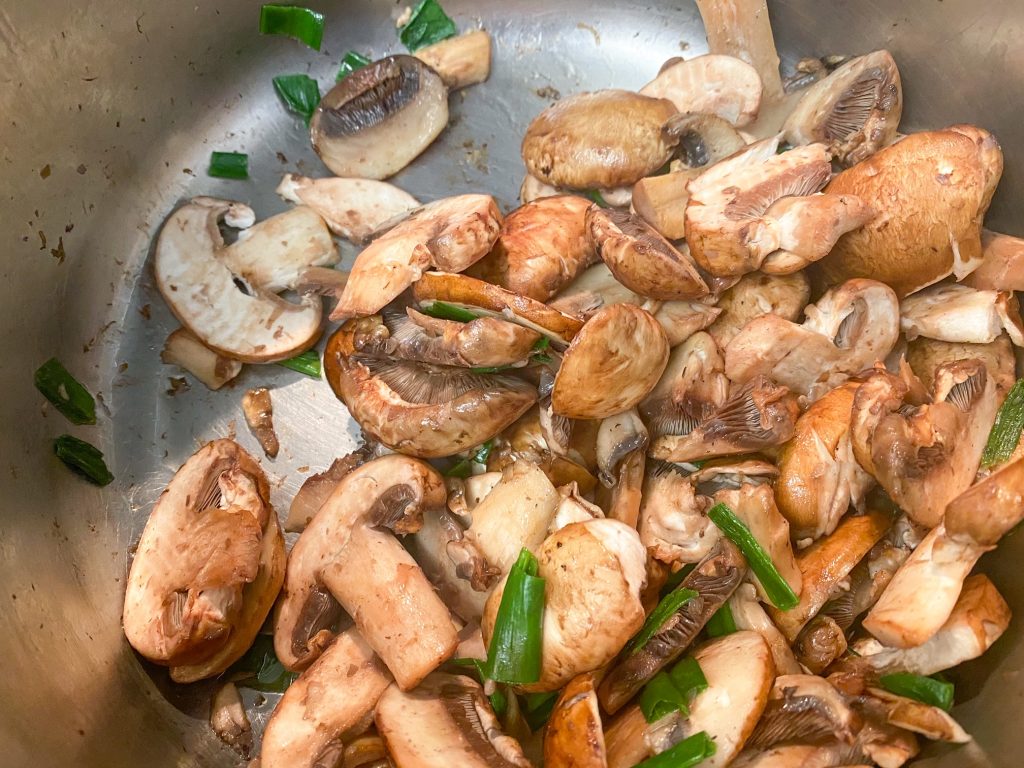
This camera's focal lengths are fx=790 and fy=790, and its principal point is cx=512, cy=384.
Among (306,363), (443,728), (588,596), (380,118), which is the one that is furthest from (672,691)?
(380,118)

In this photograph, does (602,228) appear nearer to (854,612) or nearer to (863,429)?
(863,429)

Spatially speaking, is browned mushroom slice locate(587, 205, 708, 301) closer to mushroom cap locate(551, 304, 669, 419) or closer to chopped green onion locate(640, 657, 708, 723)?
mushroom cap locate(551, 304, 669, 419)

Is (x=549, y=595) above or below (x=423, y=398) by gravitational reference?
below

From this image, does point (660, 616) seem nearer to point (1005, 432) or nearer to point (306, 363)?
point (1005, 432)

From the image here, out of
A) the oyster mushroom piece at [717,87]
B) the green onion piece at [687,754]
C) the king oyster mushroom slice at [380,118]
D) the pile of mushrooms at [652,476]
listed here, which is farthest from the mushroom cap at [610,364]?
the king oyster mushroom slice at [380,118]

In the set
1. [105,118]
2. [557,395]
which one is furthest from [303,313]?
[557,395]

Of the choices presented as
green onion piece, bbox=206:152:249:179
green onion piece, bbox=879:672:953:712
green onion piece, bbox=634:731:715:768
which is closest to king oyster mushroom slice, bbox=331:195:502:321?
green onion piece, bbox=206:152:249:179
